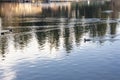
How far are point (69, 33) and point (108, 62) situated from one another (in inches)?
1625

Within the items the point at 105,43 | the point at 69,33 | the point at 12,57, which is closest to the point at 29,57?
the point at 12,57

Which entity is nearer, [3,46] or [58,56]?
[58,56]

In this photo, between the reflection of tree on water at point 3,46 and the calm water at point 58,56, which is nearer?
the calm water at point 58,56

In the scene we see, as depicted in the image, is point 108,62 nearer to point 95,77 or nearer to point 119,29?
point 95,77

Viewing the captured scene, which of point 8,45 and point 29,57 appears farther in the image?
point 8,45

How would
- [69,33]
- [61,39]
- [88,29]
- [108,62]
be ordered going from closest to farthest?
[108,62] → [61,39] → [69,33] → [88,29]

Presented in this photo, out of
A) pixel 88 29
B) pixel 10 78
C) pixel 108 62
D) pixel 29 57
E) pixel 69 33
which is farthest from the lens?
pixel 88 29

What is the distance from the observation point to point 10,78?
53.4m

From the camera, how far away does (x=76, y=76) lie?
54750mm

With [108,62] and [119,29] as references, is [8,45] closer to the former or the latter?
[108,62]

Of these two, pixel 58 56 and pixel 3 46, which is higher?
pixel 3 46

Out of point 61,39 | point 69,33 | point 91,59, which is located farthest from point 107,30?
point 91,59

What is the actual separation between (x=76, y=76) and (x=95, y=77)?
2913 mm

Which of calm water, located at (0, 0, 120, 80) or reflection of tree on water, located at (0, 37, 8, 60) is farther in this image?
reflection of tree on water, located at (0, 37, 8, 60)
